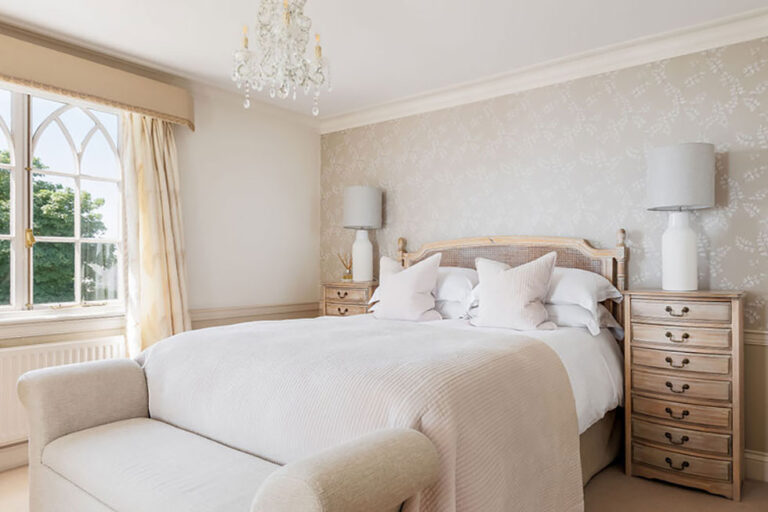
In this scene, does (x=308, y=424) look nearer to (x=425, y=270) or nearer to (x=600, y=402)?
(x=600, y=402)

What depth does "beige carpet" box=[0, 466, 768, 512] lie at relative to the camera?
7.68 ft

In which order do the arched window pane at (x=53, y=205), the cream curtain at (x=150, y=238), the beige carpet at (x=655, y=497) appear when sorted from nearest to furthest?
the beige carpet at (x=655, y=497)
the arched window pane at (x=53, y=205)
the cream curtain at (x=150, y=238)

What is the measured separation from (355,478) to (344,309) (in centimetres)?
302

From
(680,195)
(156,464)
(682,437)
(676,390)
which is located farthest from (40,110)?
(682,437)

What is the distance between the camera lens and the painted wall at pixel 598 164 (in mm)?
2750

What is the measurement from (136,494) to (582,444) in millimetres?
1965

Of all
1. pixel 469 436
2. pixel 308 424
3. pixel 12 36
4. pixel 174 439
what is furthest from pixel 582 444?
pixel 12 36

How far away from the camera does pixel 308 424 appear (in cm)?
159

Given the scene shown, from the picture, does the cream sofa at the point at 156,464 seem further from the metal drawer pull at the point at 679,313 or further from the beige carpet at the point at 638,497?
the metal drawer pull at the point at 679,313

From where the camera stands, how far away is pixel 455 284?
3.34 meters

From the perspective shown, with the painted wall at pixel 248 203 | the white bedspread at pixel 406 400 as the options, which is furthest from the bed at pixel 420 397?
the painted wall at pixel 248 203

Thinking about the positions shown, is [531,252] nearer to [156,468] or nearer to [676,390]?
[676,390]

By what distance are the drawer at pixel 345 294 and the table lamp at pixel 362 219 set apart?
0.58ft

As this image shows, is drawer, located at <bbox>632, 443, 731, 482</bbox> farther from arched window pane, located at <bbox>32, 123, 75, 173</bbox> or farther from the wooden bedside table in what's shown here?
arched window pane, located at <bbox>32, 123, 75, 173</bbox>
